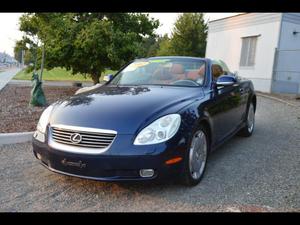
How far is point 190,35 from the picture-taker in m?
31.0

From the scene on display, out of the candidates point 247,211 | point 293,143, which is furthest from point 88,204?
point 293,143

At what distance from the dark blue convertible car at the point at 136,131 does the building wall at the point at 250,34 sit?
12.4 metres

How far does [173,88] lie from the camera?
4.28 meters

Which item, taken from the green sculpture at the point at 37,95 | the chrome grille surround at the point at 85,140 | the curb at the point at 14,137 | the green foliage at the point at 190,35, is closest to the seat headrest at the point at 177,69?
the chrome grille surround at the point at 85,140

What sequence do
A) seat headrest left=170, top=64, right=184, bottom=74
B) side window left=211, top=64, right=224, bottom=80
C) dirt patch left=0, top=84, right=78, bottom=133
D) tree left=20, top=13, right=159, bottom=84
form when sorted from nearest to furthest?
1. seat headrest left=170, top=64, right=184, bottom=74
2. side window left=211, top=64, right=224, bottom=80
3. dirt patch left=0, top=84, right=78, bottom=133
4. tree left=20, top=13, right=159, bottom=84

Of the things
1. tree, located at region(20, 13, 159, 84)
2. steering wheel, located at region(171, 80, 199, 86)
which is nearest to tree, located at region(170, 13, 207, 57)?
tree, located at region(20, 13, 159, 84)

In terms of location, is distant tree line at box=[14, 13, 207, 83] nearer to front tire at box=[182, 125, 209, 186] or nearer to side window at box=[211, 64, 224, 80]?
side window at box=[211, 64, 224, 80]

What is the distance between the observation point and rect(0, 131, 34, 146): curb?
17.4 feet

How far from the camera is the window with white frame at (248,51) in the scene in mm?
17266

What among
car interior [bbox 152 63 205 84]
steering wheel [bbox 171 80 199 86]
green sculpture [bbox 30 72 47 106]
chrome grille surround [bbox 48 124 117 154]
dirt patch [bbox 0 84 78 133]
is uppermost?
car interior [bbox 152 63 205 84]

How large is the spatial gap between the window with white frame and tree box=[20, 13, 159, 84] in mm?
7155

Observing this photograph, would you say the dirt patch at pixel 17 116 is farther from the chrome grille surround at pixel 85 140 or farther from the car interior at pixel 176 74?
the chrome grille surround at pixel 85 140
